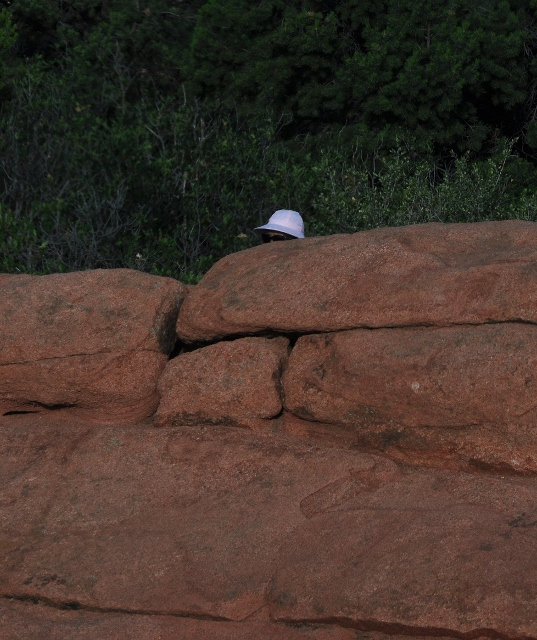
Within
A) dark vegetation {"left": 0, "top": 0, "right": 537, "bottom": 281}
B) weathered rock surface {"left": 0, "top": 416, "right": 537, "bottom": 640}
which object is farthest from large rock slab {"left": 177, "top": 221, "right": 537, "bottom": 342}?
dark vegetation {"left": 0, "top": 0, "right": 537, "bottom": 281}

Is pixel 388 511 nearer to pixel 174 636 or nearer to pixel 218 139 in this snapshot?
pixel 174 636

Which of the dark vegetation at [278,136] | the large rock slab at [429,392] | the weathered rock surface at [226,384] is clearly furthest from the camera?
the dark vegetation at [278,136]

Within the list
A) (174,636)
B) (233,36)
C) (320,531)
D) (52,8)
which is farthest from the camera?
(52,8)

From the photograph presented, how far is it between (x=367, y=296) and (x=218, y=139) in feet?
28.4

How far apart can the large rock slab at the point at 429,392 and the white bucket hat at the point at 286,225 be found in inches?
64.5

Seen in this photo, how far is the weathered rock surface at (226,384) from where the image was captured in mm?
4855

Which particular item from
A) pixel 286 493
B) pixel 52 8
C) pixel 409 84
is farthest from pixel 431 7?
pixel 286 493

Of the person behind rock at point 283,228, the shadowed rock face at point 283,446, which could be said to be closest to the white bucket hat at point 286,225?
the person behind rock at point 283,228

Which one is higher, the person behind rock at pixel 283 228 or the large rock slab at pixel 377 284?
the large rock slab at pixel 377 284

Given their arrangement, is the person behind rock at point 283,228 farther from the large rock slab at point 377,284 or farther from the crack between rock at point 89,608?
the crack between rock at point 89,608

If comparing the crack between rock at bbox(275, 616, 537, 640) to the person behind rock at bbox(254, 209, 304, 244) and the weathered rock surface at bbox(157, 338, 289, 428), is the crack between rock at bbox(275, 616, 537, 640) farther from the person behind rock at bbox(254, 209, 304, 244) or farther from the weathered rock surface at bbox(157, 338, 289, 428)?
the person behind rock at bbox(254, 209, 304, 244)

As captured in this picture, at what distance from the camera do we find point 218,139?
13.0 m

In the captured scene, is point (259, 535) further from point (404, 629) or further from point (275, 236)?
point (275, 236)

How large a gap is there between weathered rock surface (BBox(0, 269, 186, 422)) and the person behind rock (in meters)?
1.14
